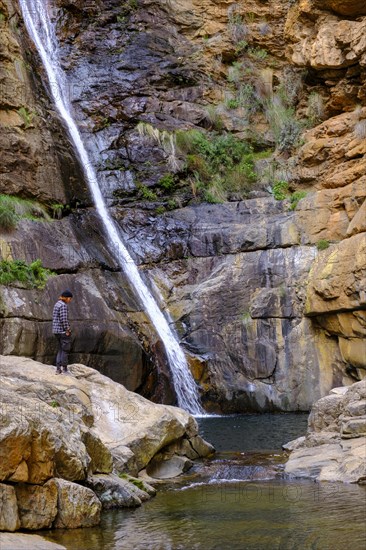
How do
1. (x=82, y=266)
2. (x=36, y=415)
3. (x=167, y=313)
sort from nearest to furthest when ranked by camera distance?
(x=36, y=415) → (x=82, y=266) → (x=167, y=313)

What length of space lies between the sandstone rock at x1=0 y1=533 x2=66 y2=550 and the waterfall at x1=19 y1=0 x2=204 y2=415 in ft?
43.2

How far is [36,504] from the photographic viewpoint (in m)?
7.86

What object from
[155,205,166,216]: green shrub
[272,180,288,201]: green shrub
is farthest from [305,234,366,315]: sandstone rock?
[155,205,166,216]: green shrub

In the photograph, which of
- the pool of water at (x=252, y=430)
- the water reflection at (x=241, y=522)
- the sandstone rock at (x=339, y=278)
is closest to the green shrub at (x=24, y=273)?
the pool of water at (x=252, y=430)

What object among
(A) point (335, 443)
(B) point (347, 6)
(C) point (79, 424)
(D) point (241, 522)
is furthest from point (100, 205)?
(D) point (241, 522)

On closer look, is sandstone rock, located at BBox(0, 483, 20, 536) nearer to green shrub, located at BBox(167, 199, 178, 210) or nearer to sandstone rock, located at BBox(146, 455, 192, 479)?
sandstone rock, located at BBox(146, 455, 192, 479)

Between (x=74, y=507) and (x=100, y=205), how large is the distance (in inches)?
672

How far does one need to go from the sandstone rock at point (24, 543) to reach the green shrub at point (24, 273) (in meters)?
11.5

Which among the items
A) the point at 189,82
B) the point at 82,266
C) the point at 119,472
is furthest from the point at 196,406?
the point at 189,82

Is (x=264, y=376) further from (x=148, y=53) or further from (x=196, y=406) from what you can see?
(x=148, y=53)

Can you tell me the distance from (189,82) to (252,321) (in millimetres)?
13402

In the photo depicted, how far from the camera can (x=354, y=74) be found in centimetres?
2403

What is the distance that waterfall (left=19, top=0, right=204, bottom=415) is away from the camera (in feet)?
67.5

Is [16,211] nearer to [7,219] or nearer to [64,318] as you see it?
[7,219]
